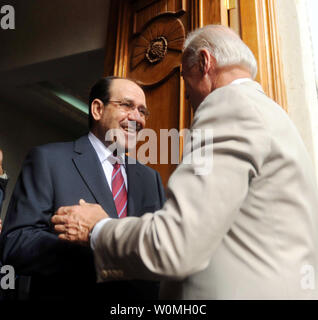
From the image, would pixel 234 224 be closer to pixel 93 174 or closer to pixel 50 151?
pixel 93 174

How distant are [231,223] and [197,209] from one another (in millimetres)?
108

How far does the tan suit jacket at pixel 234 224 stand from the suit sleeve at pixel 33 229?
307 millimetres

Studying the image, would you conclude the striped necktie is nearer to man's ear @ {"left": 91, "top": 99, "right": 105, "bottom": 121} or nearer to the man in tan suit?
man's ear @ {"left": 91, "top": 99, "right": 105, "bottom": 121}

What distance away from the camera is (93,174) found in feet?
4.48

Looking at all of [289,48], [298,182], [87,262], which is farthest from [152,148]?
[298,182]

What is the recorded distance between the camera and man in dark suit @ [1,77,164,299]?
3.63ft

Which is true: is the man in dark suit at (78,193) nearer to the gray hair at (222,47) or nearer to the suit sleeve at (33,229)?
the suit sleeve at (33,229)

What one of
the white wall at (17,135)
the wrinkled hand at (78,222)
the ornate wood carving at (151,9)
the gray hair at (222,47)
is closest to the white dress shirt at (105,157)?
the wrinkled hand at (78,222)

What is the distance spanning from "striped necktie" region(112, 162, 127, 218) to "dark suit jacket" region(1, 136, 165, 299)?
0.03m

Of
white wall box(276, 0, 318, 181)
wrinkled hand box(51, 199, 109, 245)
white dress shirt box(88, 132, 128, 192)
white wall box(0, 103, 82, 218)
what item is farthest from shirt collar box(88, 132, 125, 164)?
white wall box(0, 103, 82, 218)

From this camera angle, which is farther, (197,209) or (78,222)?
(78,222)

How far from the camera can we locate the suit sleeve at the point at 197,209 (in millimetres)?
751

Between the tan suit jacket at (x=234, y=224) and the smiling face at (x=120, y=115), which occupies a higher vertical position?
the smiling face at (x=120, y=115)

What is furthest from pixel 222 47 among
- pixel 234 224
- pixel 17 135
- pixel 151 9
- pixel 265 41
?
pixel 17 135
